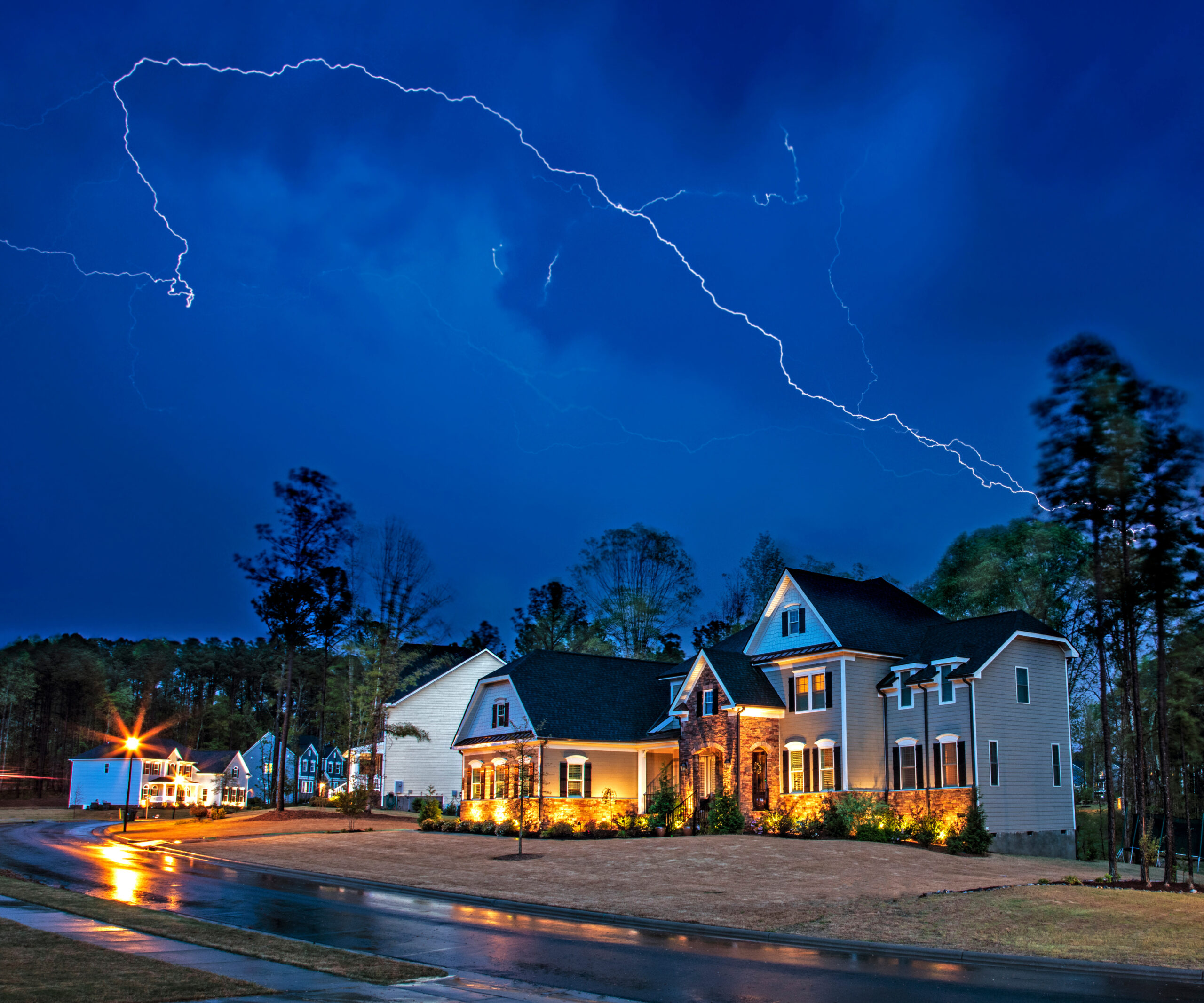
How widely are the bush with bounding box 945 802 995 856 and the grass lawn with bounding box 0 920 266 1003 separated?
28.4 meters

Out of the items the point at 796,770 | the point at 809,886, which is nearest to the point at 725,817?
the point at 796,770

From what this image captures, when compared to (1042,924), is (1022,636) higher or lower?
higher

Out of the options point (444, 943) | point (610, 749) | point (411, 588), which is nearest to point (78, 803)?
point (411, 588)

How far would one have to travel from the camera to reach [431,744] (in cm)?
6369

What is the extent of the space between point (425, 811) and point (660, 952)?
31.7 metres

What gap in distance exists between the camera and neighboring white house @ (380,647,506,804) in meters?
63.0

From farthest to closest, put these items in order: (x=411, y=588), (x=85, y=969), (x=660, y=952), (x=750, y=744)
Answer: (x=411, y=588) → (x=750, y=744) → (x=660, y=952) → (x=85, y=969)

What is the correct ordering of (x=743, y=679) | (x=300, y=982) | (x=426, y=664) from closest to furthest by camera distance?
(x=300, y=982), (x=743, y=679), (x=426, y=664)

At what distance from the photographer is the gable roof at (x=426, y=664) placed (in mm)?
60188

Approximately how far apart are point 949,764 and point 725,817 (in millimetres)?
8562

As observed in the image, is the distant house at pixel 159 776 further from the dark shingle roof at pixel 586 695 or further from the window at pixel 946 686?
the window at pixel 946 686

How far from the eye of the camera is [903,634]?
4344 cm

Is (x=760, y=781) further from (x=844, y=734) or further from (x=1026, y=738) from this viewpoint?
(x=1026, y=738)

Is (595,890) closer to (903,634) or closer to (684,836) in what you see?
(684,836)
